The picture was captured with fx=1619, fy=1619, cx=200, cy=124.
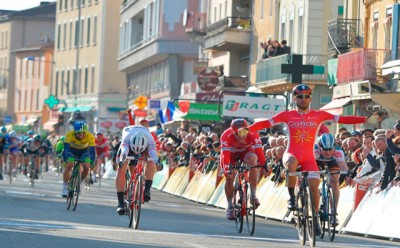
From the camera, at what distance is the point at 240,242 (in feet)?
68.5

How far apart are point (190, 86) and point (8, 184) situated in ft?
85.0

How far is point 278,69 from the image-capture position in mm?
55719

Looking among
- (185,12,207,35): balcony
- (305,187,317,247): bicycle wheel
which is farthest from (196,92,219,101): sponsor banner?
(305,187,317,247): bicycle wheel

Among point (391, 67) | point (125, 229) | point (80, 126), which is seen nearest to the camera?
point (125, 229)

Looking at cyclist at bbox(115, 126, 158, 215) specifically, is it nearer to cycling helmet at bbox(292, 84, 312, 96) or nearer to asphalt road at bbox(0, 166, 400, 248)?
asphalt road at bbox(0, 166, 400, 248)

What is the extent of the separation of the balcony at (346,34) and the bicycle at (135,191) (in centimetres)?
2646

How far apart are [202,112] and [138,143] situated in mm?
30867

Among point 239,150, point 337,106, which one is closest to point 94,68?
point 337,106

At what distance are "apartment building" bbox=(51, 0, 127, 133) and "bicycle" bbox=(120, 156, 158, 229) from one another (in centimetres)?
7507

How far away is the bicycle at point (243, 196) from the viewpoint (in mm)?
23531

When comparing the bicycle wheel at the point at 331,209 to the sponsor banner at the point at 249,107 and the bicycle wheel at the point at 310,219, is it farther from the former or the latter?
the sponsor banner at the point at 249,107

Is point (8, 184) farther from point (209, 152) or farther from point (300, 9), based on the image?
point (300, 9)

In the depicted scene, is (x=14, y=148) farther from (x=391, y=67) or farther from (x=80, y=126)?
(x=80, y=126)

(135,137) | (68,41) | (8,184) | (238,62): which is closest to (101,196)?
(8,184)
